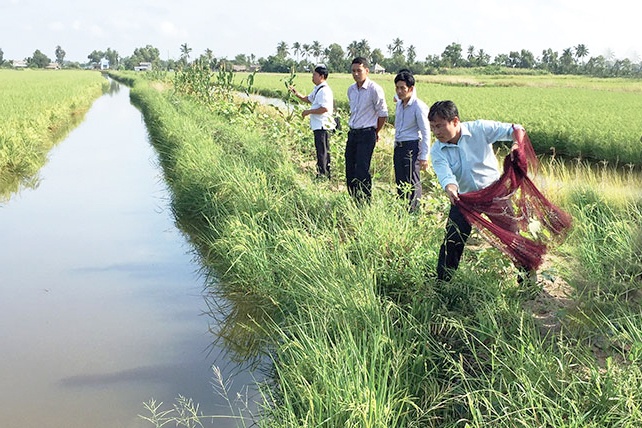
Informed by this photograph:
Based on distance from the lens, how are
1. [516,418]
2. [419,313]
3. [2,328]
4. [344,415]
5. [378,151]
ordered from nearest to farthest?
[516,418] < [344,415] < [419,313] < [2,328] < [378,151]

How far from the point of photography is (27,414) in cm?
323

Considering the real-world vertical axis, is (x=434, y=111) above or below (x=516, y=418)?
above

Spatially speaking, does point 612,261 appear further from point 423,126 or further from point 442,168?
point 423,126

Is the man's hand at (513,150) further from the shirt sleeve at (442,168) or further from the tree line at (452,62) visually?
the tree line at (452,62)

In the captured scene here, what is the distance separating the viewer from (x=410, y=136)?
513cm

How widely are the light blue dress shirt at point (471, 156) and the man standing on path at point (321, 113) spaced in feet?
10.5

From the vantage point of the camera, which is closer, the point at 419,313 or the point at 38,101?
the point at 419,313

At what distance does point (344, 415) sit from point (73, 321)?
9.29 ft

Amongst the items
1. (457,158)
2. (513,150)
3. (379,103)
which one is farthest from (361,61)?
(513,150)

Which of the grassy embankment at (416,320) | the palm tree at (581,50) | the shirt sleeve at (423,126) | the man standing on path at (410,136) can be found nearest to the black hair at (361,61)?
the man standing on path at (410,136)

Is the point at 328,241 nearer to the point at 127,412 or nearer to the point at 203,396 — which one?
the point at 203,396

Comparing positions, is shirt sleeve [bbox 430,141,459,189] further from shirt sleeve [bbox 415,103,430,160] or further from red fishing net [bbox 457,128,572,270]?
shirt sleeve [bbox 415,103,430,160]

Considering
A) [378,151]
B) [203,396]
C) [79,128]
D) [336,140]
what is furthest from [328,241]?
[79,128]

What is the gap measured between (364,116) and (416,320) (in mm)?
2781
